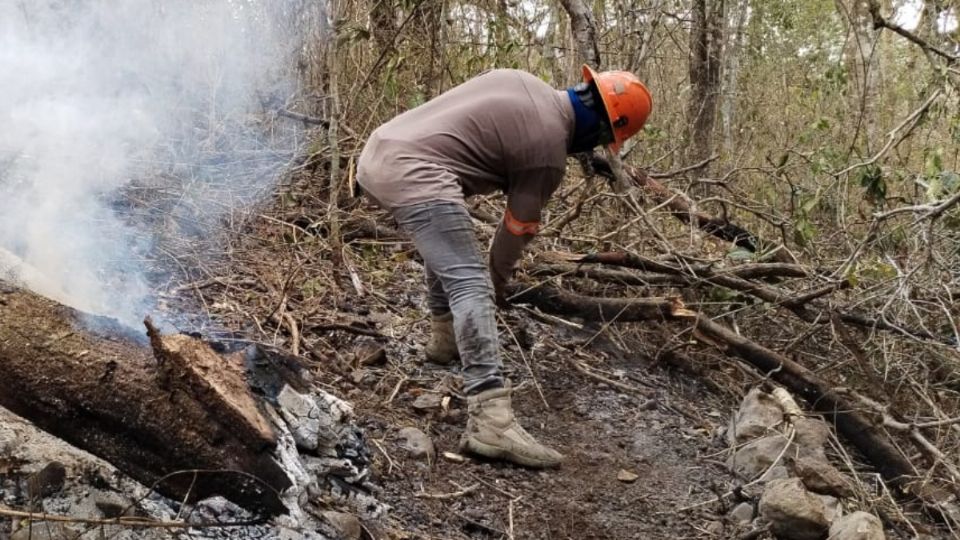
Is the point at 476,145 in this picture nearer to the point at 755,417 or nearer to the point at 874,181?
the point at 755,417

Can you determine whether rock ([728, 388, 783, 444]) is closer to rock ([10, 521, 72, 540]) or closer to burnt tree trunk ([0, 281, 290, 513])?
burnt tree trunk ([0, 281, 290, 513])

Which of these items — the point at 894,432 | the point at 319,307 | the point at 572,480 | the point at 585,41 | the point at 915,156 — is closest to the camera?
the point at 572,480

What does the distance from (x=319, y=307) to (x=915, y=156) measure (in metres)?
5.80

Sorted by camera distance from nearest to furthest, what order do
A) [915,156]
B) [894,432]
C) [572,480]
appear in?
[572,480], [894,432], [915,156]

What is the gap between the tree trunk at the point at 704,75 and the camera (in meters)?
6.80

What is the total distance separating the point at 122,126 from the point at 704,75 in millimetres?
4441

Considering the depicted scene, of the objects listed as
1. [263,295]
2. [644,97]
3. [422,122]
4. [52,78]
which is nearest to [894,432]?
[644,97]

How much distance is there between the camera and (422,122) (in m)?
3.23

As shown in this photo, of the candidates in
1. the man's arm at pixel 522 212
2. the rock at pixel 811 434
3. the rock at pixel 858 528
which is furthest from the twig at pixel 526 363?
the rock at pixel 858 528

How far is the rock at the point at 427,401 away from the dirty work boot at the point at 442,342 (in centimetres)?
30

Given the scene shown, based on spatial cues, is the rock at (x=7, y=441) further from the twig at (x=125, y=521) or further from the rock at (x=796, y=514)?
the rock at (x=796, y=514)

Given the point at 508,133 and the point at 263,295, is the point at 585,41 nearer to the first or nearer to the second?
the point at 508,133

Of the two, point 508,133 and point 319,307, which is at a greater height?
point 508,133

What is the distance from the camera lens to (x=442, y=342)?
386 cm
